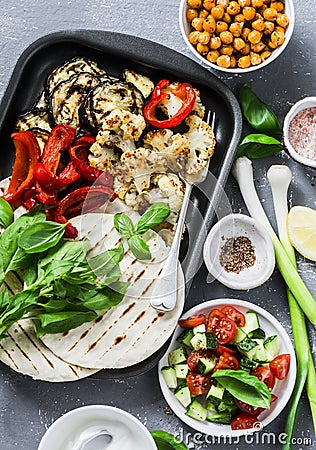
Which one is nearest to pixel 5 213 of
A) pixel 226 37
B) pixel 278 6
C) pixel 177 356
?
pixel 177 356

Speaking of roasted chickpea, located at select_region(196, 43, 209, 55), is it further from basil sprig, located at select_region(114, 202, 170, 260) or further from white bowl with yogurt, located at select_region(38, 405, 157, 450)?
white bowl with yogurt, located at select_region(38, 405, 157, 450)

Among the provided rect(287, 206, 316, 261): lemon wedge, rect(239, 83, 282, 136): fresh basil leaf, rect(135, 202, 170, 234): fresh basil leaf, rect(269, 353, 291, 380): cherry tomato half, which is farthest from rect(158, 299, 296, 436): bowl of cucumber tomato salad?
rect(239, 83, 282, 136): fresh basil leaf

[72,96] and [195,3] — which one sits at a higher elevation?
[195,3]

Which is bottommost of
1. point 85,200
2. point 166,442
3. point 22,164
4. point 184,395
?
point 166,442

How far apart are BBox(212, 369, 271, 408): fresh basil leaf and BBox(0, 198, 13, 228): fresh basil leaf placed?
1.00 m

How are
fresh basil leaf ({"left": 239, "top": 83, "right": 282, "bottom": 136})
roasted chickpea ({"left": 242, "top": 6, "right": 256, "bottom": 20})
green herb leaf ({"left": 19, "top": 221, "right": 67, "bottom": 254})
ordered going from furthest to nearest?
fresh basil leaf ({"left": 239, "top": 83, "right": 282, "bottom": 136}), roasted chickpea ({"left": 242, "top": 6, "right": 256, "bottom": 20}), green herb leaf ({"left": 19, "top": 221, "right": 67, "bottom": 254})

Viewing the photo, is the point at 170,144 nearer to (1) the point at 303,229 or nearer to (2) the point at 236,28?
(2) the point at 236,28

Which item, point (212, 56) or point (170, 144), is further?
point (212, 56)

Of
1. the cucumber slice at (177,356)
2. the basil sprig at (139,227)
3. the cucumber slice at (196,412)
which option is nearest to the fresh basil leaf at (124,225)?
the basil sprig at (139,227)

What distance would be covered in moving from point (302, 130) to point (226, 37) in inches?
19.5

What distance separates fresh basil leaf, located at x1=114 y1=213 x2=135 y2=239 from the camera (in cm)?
265

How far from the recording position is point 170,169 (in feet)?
9.07

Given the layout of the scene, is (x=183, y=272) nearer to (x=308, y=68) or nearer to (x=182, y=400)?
(x=182, y=400)

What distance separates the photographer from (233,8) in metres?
2.77
